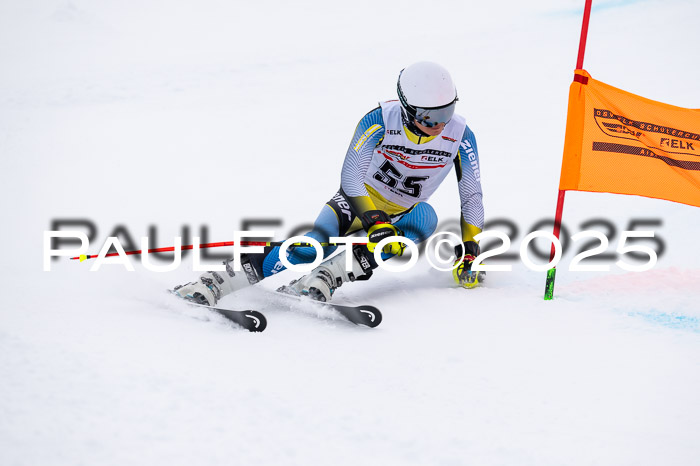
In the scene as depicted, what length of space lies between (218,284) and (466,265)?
165 centimetres

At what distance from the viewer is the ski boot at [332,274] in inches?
165

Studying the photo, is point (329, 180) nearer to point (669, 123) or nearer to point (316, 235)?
point (316, 235)

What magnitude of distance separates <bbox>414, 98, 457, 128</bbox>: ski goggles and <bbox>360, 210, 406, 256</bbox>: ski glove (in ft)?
2.00

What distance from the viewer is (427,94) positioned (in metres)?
4.00

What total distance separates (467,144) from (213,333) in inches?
81.0

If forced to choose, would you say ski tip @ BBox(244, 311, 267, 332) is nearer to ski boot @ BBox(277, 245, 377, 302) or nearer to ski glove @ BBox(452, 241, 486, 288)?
ski boot @ BBox(277, 245, 377, 302)

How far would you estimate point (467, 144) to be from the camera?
14.8ft

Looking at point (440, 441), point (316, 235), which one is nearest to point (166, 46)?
point (316, 235)

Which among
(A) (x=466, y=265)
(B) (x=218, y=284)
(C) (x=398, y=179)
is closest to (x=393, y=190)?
(C) (x=398, y=179)

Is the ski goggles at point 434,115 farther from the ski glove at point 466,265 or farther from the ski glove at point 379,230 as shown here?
the ski glove at point 466,265

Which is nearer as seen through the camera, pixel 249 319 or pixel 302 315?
pixel 249 319

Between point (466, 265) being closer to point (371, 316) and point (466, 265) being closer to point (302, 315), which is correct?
point (371, 316)

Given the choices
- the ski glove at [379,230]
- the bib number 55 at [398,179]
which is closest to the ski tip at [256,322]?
the ski glove at [379,230]

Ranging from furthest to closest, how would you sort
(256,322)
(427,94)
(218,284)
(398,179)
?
1. (398,179)
2. (218,284)
3. (427,94)
4. (256,322)
